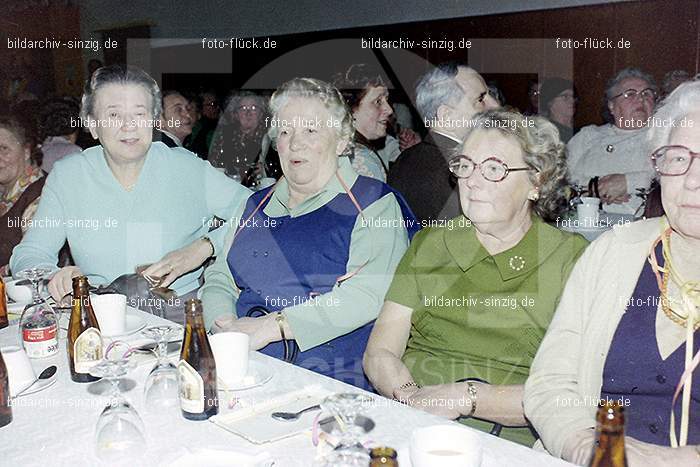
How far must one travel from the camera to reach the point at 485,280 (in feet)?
6.47

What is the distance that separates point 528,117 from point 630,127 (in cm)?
294

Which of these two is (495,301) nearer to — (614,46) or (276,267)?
(276,267)

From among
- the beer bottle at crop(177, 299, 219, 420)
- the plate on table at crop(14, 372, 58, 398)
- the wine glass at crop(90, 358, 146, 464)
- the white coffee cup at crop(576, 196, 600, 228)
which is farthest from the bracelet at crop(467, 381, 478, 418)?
the white coffee cup at crop(576, 196, 600, 228)

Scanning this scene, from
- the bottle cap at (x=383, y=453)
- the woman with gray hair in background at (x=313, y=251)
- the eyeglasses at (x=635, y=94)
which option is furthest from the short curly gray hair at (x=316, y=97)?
the eyeglasses at (x=635, y=94)

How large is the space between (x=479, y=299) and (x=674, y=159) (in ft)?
2.13

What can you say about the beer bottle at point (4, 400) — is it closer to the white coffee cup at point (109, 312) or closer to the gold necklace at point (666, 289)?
the white coffee cup at point (109, 312)

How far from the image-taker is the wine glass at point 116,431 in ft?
4.06

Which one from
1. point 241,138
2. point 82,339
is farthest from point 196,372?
point 241,138

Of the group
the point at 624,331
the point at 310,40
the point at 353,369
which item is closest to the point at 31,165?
the point at 353,369

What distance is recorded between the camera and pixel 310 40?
750cm

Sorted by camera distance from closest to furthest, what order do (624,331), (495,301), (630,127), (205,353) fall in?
(205,353) < (624,331) < (495,301) < (630,127)

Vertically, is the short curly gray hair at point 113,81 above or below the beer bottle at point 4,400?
above

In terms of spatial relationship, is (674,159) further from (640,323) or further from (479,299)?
(479,299)

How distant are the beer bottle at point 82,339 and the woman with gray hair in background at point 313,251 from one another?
627 millimetres
